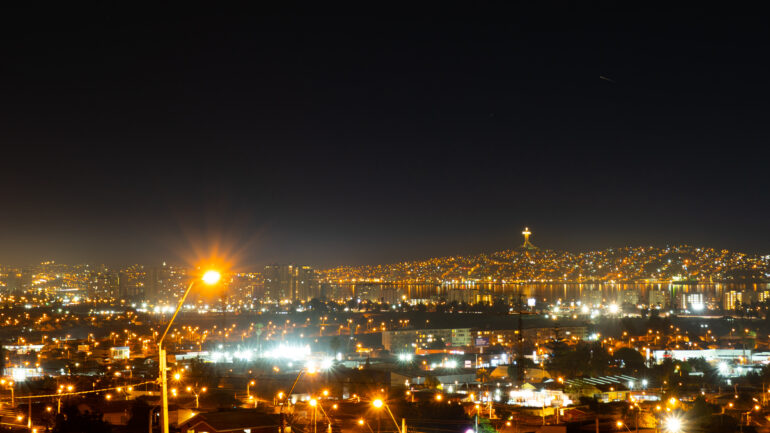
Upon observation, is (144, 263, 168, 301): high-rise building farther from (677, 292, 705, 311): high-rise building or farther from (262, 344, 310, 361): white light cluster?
(262, 344, 310, 361): white light cluster

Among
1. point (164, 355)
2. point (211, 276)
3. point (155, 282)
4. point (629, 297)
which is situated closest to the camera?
point (211, 276)

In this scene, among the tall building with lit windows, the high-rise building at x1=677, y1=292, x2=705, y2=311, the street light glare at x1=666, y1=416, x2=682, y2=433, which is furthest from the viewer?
the tall building with lit windows

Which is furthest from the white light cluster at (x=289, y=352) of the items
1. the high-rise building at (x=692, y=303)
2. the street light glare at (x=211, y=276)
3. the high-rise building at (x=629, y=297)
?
the high-rise building at (x=629, y=297)

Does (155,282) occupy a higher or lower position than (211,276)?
lower

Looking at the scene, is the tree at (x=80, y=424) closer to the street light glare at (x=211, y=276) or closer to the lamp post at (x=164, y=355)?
the lamp post at (x=164, y=355)

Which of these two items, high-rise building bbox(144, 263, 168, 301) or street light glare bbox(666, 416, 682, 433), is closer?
street light glare bbox(666, 416, 682, 433)

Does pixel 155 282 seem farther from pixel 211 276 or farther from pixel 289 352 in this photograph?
pixel 211 276

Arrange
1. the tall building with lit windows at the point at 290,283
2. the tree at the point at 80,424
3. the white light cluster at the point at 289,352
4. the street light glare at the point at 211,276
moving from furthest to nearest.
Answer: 1. the tall building with lit windows at the point at 290,283
2. the white light cluster at the point at 289,352
3. the tree at the point at 80,424
4. the street light glare at the point at 211,276

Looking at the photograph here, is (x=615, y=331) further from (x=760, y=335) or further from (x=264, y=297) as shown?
(x=264, y=297)

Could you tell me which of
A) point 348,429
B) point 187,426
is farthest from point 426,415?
point 187,426

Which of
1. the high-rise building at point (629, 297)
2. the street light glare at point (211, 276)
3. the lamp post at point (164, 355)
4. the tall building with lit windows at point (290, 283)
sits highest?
the street light glare at point (211, 276)

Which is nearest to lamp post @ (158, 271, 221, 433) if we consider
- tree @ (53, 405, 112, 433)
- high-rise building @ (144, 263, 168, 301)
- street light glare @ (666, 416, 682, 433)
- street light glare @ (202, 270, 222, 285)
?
street light glare @ (202, 270, 222, 285)

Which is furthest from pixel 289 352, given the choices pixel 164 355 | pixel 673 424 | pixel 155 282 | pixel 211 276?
pixel 155 282
